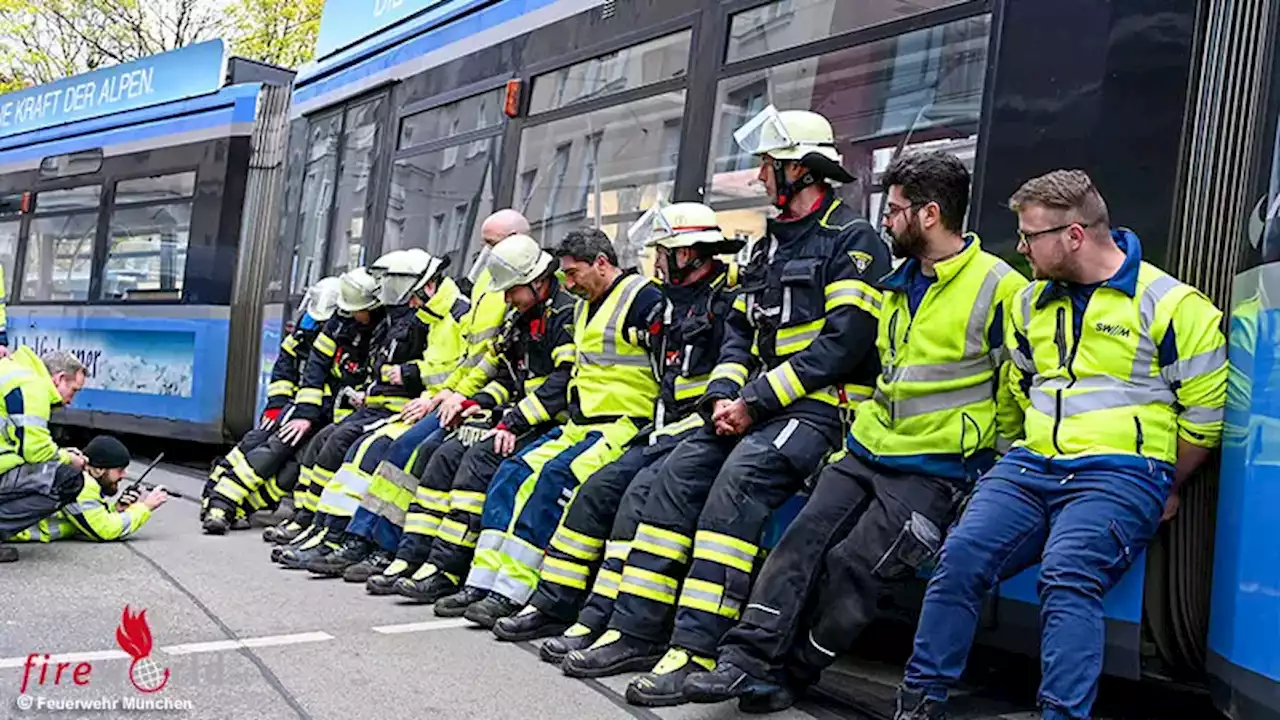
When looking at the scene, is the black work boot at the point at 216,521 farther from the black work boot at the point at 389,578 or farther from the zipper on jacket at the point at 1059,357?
the zipper on jacket at the point at 1059,357

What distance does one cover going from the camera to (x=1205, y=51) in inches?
142

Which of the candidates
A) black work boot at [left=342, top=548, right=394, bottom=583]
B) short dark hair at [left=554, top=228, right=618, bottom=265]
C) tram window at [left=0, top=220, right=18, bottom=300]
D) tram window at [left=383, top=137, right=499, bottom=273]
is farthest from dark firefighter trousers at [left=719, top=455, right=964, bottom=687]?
tram window at [left=0, top=220, right=18, bottom=300]

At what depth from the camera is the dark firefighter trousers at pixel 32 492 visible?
6.21 m

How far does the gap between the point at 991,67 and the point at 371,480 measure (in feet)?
11.4

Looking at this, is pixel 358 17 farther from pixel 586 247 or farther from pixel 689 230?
pixel 689 230

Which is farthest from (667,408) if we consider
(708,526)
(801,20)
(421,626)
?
(801,20)

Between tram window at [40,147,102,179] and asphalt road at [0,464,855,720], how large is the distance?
6077 millimetres

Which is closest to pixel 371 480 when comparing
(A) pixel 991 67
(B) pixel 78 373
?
(B) pixel 78 373

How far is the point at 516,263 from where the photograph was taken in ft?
18.8

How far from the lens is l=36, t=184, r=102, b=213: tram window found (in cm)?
1158

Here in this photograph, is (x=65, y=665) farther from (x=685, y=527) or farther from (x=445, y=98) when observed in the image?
(x=445, y=98)

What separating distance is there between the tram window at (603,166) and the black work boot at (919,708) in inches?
114

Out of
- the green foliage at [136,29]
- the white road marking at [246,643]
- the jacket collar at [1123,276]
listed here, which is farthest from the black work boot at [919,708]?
the green foliage at [136,29]

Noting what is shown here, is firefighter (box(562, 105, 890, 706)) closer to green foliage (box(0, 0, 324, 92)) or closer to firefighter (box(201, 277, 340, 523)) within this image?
firefighter (box(201, 277, 340, 523))
